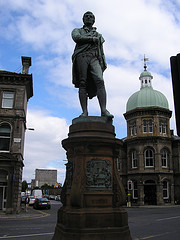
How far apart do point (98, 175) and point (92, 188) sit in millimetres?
350

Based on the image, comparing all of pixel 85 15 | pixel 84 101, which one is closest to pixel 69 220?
pixel 84 101

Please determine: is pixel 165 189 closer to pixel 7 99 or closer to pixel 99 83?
pixel 7 99

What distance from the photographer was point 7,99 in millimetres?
25766

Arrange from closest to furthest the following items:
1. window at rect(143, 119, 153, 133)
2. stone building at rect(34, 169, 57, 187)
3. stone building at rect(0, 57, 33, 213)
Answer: stone building at rect(0, 57, 33, 213)
window at rect(143, 119, 153, 133)
stone building at rect(34, 169, 57, 187)

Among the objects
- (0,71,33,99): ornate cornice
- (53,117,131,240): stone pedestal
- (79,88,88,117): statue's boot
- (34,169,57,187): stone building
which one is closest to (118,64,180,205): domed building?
(0,71,33,99): ornate cornice

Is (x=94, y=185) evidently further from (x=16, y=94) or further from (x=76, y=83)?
(x=16, y=94)

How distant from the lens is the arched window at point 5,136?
966 inches

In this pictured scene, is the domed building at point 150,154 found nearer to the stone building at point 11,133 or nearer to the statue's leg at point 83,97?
the stone building at point 11,133

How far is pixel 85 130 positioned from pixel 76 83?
2.05 m

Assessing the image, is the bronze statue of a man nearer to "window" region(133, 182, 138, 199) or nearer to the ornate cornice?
the ornate cornice

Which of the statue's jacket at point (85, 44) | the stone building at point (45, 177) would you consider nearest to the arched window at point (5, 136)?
the statue's jacket at point (85, 44)

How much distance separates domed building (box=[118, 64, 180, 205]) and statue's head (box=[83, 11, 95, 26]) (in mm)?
32211

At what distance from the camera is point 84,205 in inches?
240

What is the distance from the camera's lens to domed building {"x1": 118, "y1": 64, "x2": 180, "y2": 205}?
37.7m
